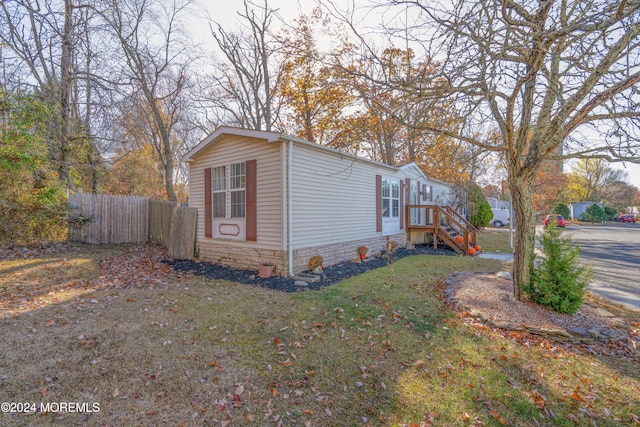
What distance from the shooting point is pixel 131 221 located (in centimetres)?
1145

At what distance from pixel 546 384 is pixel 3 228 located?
43.1ft

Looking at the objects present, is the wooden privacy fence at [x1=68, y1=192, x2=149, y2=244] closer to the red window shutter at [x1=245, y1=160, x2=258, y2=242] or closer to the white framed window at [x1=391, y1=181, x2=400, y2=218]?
the red window shutter at [x1=245, y1=160, x2=258, y2=242]

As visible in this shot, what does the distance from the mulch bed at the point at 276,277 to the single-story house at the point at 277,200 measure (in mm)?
292

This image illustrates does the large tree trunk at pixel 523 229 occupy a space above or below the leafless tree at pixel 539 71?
below

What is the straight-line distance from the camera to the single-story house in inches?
274

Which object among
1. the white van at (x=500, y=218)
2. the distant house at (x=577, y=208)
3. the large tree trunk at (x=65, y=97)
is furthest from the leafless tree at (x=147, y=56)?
the distant house at (x=577, y=208)

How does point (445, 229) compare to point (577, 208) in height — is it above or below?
below

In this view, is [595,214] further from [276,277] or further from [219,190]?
[219,190]

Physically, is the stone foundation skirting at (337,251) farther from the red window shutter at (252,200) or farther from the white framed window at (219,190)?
the white framed window at (219,190)

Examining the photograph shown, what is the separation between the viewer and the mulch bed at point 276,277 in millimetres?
6359

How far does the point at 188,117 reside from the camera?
18.3 metres

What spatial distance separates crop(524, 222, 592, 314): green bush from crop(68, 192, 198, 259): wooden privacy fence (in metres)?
8.68

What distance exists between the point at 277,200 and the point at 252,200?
87 cm

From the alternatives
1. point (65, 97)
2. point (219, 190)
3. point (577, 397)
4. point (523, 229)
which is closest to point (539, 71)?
point (523, 229)
